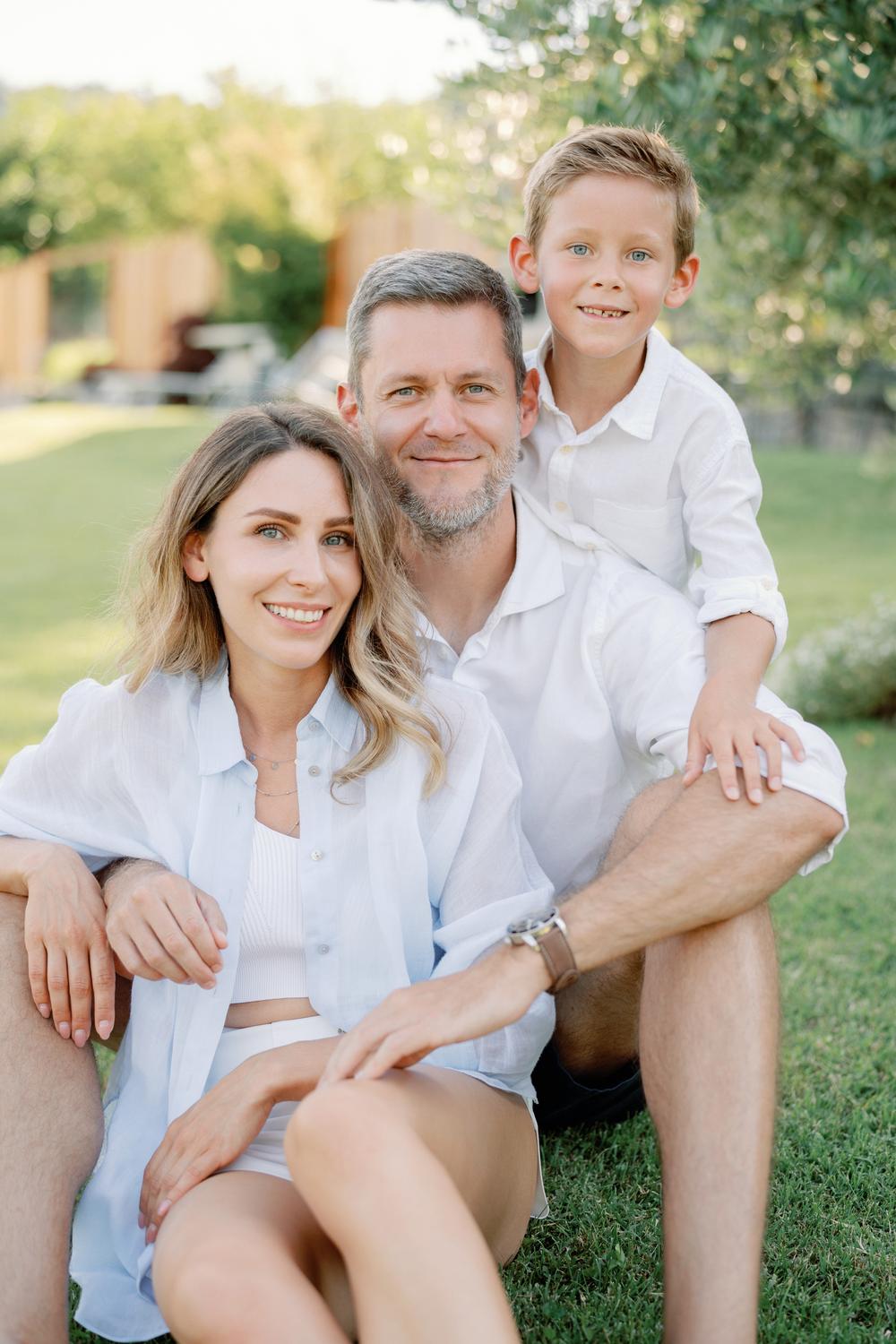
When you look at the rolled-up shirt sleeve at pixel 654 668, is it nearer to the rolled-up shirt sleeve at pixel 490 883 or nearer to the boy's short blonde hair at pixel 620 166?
the rolled-up shirt sleeve at pixel 490 883

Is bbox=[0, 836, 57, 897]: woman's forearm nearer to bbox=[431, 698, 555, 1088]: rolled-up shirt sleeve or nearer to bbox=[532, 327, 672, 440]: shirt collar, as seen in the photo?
bbox=[431, 698, 555, 1088]: rolled-up shirt sleeve

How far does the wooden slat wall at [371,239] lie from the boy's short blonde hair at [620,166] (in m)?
16.7

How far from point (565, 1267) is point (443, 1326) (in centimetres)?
90

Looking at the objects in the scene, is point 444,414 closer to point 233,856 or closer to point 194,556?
point 194,556

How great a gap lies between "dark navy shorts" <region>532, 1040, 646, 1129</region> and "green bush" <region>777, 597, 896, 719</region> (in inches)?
189

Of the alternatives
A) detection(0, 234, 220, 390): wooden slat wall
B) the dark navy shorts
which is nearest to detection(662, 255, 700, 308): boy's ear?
the dark navy shorts

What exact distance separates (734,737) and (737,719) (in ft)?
0.17

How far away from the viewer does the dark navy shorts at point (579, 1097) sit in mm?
3078

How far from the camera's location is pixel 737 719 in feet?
8.09

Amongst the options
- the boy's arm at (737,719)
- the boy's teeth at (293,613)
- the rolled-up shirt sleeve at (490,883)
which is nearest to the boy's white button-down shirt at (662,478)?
the boy's arm at (737,719)

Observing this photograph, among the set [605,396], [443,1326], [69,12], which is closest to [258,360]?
[605,396]

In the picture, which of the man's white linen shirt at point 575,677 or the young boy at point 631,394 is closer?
the man's white linen shirt at point 575,677

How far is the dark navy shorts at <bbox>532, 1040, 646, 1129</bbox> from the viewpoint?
3.08 meters

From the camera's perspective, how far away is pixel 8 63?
46.2 m
